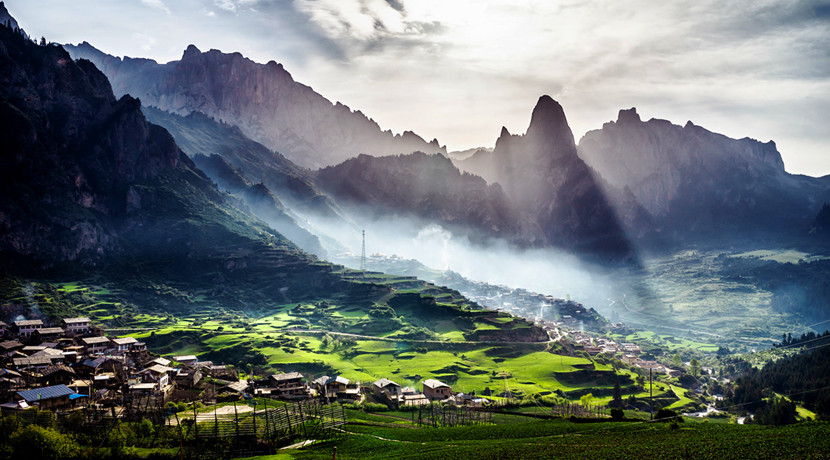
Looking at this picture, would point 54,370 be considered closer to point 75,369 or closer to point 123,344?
point 75,369

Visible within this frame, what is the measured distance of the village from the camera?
63531 millimetres

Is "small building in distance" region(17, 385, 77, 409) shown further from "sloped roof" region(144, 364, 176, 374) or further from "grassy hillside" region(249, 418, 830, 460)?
"grassy hillside" region(249, 418, 830, 460)

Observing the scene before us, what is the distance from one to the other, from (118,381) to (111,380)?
0.88 metres

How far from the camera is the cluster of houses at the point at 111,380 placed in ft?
210

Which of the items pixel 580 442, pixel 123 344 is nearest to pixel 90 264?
pixel 123 344

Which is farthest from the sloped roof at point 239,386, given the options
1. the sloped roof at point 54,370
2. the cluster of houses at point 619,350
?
the cluster of houses at point 619,350

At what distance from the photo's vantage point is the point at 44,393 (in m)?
60.6

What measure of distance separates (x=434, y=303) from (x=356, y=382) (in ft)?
266

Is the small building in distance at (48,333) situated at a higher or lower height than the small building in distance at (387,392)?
higher

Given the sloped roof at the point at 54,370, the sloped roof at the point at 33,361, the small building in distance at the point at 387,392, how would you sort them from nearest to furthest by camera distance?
the sloped roof at the point at 54,370 → the sloped roof at the point at 33,361 → the small building in distance at the point at 387,392

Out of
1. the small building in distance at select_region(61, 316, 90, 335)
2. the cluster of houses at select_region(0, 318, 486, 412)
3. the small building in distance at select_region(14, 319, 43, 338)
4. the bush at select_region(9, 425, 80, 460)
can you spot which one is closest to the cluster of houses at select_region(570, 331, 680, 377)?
the cluster of houses at select_region(0, 318, 486, 412)

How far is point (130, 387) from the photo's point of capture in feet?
232

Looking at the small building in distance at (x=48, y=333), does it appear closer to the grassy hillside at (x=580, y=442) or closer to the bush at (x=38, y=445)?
the bush at (x=38, y=445)

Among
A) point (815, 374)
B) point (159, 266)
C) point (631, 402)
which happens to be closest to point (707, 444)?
point (631, 402)
